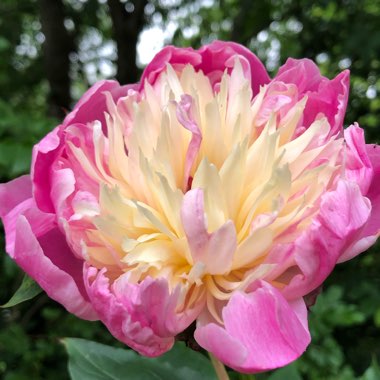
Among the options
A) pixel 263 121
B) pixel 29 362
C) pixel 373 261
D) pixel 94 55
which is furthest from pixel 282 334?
pixel 94 55

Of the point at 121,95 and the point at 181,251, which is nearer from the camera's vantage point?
the point at 181,251

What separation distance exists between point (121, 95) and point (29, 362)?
110cm

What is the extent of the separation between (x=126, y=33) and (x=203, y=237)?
233cm

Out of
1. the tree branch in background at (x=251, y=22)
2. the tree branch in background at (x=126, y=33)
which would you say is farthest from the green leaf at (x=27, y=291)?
the tree branch in background at (x=126, y=33)

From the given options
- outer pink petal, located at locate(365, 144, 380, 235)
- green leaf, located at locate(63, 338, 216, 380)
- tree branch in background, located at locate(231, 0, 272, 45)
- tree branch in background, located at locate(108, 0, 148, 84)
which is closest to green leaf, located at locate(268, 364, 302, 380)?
green leaf, located at locate(63, 338, 216, 380)

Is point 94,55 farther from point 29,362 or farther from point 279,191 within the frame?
point 279,191

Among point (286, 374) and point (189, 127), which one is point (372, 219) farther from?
point (286, 374)

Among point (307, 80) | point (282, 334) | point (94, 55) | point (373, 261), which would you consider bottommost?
point (373, 261)

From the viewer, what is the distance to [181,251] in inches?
21.0

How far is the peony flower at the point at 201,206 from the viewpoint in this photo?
480mm

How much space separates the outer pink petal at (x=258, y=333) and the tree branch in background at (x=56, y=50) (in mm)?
2338

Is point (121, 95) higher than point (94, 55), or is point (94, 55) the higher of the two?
point (121, 95)

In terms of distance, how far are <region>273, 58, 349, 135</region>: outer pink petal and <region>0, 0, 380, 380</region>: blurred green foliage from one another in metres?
0.40

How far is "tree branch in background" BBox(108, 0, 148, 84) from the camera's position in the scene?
2.60 meters
